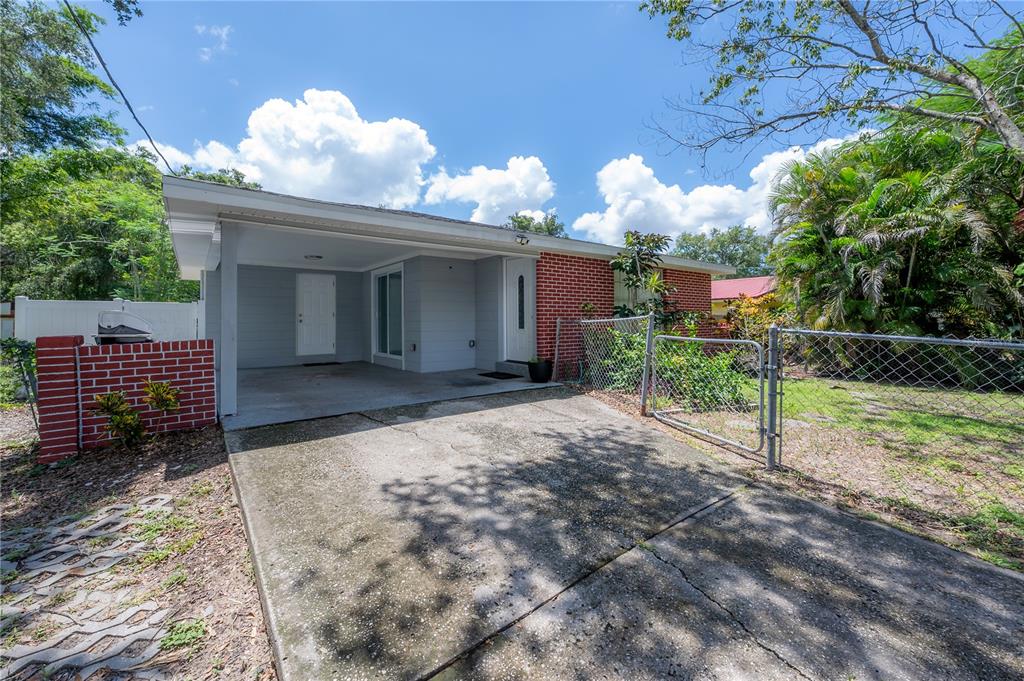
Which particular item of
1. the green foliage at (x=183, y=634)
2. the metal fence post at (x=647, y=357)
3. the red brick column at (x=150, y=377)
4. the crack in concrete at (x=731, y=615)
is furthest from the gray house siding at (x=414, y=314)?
the green foliage at (x=183, y=634)

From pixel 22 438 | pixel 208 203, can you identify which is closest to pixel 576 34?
pixel 208 203

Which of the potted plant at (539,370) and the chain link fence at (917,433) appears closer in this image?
the chain link fence at (917,433)

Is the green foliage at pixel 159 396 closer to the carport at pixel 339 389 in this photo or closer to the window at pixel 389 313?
the carport at pixel 339 389

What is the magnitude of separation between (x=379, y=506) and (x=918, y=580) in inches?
110

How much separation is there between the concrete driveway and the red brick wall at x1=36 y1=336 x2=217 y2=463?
4.59 feet

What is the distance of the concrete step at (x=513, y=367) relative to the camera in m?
7.53

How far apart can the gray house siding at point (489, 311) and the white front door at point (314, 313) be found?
387 cm

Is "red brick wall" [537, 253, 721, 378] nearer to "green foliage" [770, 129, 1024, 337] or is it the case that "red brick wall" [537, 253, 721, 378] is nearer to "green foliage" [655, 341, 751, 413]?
"green foliage" [655, 341, 751, 413]

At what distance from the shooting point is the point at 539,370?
6.90 meters

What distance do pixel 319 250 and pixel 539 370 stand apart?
14.6 feet

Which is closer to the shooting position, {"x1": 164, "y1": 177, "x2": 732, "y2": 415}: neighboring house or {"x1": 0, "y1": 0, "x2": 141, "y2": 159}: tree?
{"x1": 164, "y1": 177, "x2": 732, "y2": 415}: neighboring house

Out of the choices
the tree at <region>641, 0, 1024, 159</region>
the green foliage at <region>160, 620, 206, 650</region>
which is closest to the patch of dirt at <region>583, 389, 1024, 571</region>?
the tree at <region>641, 0, 1024, 159</region>

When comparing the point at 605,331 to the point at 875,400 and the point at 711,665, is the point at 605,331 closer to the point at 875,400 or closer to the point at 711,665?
the point at 875,400

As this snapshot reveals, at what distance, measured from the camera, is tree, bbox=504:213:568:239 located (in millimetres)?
34406
